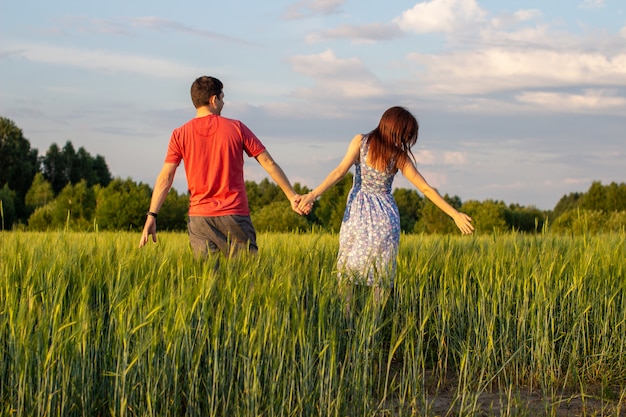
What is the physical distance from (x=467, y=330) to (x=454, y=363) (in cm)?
23

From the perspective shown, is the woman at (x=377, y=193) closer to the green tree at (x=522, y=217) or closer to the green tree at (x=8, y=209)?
the green tree at (x=522, y=217)

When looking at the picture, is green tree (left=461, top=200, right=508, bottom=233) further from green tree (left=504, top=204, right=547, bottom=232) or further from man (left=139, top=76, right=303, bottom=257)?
man (left=139, top=76, right=303, bottom=257)

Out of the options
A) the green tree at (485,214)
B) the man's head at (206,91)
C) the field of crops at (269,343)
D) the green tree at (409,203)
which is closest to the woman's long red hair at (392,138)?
the field of crops at (269,343)

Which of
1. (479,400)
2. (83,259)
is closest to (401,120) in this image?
(479,400)

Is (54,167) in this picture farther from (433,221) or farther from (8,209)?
(433,221)

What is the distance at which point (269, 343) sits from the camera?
339 centimetres

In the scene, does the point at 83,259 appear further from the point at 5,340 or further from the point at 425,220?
the point at 425,220

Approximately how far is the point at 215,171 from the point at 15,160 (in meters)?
29.3

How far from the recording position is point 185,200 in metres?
14.8

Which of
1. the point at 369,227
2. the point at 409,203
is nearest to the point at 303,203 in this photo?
the point at 369,227

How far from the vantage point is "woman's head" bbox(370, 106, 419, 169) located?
14.5ft

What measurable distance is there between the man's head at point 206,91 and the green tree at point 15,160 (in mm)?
27714

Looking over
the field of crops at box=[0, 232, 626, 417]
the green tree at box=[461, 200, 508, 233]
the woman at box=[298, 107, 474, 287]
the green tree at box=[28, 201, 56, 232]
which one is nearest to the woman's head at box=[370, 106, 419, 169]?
the woman at box=[298, 107, 474, 287]

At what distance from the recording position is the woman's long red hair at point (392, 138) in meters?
4.42
